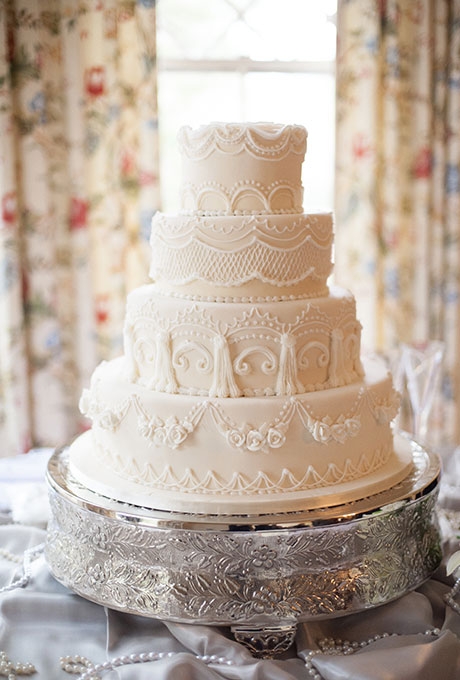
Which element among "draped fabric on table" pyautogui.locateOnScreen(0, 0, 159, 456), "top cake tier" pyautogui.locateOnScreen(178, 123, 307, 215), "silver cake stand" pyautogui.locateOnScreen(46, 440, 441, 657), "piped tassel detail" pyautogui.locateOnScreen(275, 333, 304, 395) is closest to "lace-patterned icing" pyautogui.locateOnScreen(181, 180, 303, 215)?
"top cake tier" pyautogui.locateOnScreen(178, 123, 307, 215)

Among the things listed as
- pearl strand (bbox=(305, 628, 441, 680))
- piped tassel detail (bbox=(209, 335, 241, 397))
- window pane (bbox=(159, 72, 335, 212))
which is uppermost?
window pane (bbox=(159, 72, 335, 212))

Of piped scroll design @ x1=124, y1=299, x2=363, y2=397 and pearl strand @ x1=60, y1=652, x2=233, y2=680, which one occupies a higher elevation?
piped scroll design @ x1=124, y1=299, x2=363, y2=397

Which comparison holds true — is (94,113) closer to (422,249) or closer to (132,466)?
(422,249)

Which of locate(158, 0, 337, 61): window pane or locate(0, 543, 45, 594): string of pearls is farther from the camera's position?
locate(158, 0, 337, 61): window pane

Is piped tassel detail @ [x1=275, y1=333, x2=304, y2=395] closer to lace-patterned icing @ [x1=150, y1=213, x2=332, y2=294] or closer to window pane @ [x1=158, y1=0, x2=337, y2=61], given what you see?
lace-patterned icing @ [x1=150, y1=213, x2=332, y2=294]

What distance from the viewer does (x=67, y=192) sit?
4148mm

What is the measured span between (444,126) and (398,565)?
3172 millimetres

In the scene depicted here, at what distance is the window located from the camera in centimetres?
444

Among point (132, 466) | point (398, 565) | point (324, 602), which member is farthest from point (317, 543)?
point (132, 466)

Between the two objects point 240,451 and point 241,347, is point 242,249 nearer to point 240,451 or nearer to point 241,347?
point 241,347

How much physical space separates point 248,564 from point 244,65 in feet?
11.4

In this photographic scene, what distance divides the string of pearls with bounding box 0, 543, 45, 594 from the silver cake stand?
22 centimetres

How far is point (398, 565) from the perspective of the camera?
6.42 ft

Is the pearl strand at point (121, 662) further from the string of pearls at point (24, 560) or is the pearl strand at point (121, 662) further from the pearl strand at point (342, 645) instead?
the string of pearls at point (24, 560)
